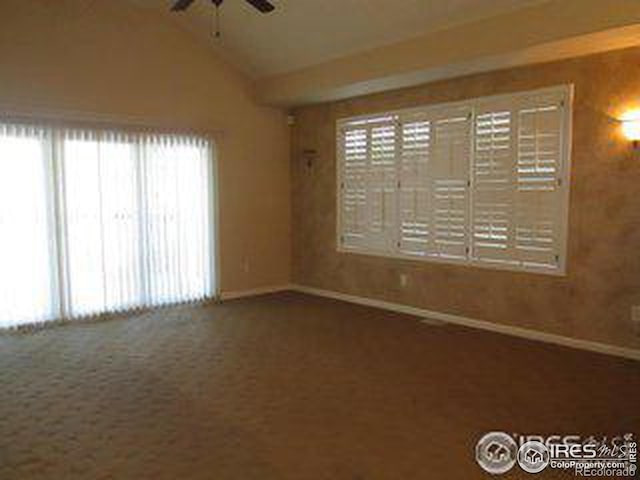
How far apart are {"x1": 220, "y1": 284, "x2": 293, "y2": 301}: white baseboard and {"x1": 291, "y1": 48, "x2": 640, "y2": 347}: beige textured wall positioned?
6.05ft

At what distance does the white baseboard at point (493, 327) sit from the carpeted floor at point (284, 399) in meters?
0.14

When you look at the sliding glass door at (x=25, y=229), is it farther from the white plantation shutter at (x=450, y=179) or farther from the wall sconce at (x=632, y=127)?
the wall sconce at (x=632, y=127)

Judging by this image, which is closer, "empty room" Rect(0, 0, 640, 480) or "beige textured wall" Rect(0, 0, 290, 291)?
"empty room" Rect(0, 0, 640, 480)

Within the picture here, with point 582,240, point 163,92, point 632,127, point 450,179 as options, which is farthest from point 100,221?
point 632,127

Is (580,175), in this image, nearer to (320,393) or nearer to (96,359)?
(320,393)

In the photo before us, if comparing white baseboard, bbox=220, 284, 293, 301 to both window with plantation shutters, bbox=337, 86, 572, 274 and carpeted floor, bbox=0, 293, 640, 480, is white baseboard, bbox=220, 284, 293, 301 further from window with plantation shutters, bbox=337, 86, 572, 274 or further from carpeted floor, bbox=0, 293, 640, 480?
carpeted floor, bbox=0, 293, 640, 480

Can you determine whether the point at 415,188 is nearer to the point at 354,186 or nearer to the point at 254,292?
the point at 354,186

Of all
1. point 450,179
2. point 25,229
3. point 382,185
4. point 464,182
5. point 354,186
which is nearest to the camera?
point 25,229

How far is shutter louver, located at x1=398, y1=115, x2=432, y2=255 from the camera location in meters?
5.78

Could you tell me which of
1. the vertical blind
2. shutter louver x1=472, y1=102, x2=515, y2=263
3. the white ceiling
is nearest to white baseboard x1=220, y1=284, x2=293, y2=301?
the vertical blind

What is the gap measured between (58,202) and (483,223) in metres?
4.12

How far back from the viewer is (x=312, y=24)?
17.6 feet

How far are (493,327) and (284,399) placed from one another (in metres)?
2.54

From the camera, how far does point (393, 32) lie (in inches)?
199
